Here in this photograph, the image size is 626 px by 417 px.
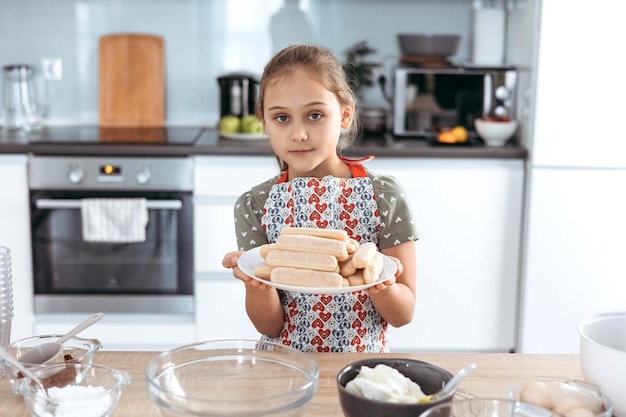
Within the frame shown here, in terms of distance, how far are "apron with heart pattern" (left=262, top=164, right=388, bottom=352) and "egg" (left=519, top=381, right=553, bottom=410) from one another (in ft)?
1.98

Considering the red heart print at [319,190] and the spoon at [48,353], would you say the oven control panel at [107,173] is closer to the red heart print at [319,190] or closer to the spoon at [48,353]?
the red heart print at [319,190]

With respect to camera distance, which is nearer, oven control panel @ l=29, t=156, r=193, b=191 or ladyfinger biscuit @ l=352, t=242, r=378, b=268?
ladyfinger biscuit @ l=352, t=242, r=378, b=268

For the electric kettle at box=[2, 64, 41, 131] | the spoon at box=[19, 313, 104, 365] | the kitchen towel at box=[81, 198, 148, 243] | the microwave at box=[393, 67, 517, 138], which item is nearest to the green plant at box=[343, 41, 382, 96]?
the microwave at box=[393, 67, 517, 138]

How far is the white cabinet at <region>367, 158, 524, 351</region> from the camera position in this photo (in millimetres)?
2775

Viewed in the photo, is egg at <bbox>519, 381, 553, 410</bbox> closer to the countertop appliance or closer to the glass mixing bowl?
the glass mixing bowl

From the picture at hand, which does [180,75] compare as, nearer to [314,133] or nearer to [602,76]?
[602,76]

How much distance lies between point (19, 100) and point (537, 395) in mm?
2801

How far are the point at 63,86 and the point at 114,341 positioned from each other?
3.84 feet

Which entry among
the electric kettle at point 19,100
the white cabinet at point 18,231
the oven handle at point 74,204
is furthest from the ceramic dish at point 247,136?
the electric kettle at point 19,100

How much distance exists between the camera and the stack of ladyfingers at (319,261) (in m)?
1.18

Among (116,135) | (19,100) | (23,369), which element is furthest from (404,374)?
(19,100)

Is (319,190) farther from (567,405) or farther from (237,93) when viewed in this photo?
(237,93)

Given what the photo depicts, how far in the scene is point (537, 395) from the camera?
92 cm

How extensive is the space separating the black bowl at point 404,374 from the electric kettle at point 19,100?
254 centimetres
